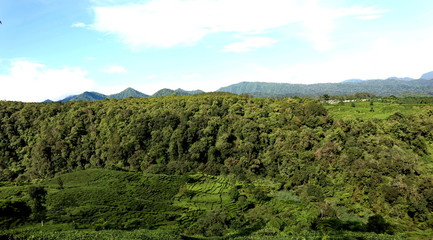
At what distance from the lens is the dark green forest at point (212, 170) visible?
3225 centimetres

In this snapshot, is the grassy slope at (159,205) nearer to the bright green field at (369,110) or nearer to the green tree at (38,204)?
the green tree at (38,204)

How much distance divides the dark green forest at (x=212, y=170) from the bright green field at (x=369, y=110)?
5.04ft

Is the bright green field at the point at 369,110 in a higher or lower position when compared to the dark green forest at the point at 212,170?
higher

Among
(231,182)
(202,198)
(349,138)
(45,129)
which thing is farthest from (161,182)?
(45,129)

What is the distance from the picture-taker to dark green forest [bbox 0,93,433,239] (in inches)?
1270

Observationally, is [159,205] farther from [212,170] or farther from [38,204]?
[212,170]

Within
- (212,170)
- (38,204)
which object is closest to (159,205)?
(38,204)

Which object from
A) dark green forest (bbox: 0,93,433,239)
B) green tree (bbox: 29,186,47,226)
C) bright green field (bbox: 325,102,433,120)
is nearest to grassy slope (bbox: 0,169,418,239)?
dark green forest (bbox: 0,93,433,239)

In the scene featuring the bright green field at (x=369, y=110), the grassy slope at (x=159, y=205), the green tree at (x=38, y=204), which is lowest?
the grassy slope at (x=159, y=205)

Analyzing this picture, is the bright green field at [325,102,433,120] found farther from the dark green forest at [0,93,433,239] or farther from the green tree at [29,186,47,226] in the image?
the green tree at [29,186,47,226]

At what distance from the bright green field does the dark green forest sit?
154 centimetres

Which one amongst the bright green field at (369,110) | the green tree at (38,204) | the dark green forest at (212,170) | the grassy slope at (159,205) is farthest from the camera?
the bright green field at (369,110)

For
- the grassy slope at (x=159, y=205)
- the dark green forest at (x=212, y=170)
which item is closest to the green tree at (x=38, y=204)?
the dark green forest at (x=212, y=170)

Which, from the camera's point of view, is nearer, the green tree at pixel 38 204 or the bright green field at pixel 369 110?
the green tree at pixel 38 204
